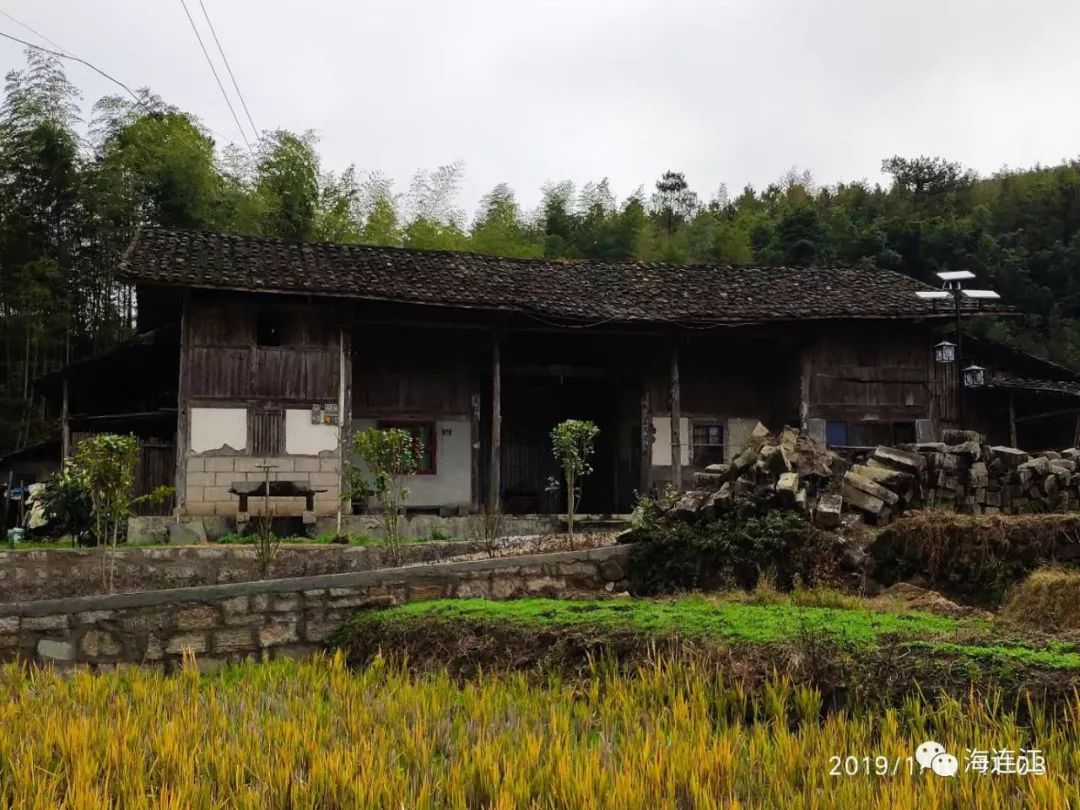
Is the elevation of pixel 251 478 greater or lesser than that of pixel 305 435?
lesser

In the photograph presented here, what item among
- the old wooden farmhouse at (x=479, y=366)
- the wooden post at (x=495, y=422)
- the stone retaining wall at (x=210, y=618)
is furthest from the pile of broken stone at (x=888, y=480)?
the old wooden farmhouse at (x=479, y=366)

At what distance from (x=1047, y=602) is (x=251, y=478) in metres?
11.8

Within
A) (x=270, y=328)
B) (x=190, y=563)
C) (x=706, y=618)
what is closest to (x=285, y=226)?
(x=270, y=328)

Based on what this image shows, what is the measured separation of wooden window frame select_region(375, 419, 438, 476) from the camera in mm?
17250

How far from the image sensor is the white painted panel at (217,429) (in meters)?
→ 15.3

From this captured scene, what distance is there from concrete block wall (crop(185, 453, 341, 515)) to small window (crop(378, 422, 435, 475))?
1.82m

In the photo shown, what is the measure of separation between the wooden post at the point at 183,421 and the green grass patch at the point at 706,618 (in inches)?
340

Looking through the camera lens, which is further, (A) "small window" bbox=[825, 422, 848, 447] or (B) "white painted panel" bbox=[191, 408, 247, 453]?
(A) "small window" bbox=[825, 422, 848, 447]

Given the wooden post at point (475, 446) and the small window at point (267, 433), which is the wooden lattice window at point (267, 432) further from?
the wooden post at point (475, 446)

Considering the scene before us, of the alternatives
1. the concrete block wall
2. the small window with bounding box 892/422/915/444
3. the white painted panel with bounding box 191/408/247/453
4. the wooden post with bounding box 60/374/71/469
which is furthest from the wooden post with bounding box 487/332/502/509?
the small window with bounding box 892/422/915/444

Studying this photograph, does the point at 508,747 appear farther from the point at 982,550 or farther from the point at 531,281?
the point at 531,281

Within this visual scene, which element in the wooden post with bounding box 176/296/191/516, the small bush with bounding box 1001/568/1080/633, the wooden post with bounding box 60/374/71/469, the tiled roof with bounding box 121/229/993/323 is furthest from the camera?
the wooden post with bounding box 60/374/71/469

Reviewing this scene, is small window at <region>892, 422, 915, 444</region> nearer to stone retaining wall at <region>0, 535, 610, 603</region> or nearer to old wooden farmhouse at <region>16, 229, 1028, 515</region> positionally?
old wooden farmhouse at <region>16, 229, 1028, 515</region>

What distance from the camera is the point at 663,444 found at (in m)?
18.3
